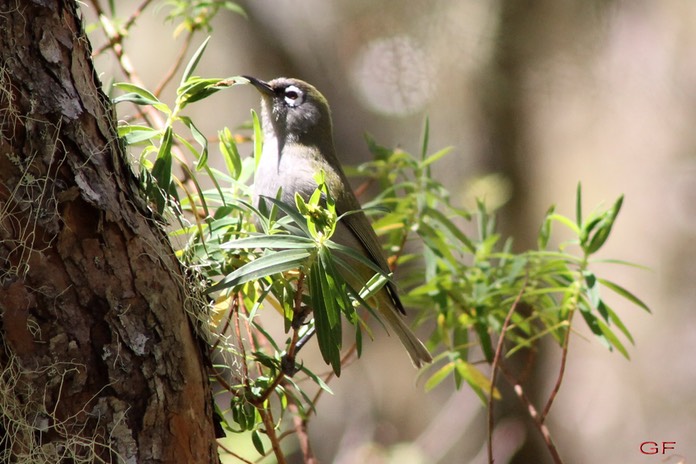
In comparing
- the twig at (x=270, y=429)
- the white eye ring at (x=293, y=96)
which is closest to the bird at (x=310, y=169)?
the white eye ring at (x=293, y=96)

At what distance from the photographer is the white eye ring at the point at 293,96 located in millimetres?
2779

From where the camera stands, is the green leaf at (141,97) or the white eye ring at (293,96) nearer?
the green leaf at (141,97)

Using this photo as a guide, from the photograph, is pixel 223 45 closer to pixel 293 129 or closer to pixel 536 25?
pixel 536 25

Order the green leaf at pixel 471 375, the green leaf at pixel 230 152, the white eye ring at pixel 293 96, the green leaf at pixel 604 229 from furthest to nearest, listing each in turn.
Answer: the white eye ring at pixel 293 96 < the green leaf at pixel 471 375 < the green leaf at pixel 604 229 < the green leaf at pixel 230 152

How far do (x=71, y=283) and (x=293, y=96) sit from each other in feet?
5.22

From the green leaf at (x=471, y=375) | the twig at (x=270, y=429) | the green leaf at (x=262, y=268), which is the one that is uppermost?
the green leaf at (x=262, y=268)

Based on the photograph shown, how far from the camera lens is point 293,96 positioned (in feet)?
9.18

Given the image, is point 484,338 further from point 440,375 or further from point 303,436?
point 303,436

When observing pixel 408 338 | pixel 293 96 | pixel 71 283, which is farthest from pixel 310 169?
pixel 71 283

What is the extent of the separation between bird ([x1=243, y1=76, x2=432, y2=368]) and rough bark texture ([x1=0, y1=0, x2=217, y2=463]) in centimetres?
71

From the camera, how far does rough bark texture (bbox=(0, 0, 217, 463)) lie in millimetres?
1325

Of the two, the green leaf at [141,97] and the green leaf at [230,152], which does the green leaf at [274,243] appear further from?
the green leaf at [230,152]

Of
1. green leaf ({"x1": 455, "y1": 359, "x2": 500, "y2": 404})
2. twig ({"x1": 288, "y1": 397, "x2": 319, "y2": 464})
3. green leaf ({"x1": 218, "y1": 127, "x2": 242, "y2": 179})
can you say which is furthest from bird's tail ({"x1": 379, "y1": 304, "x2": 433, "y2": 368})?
green leaf ({"x1": 218, "y1": 127, "x2": 242, "y2": 179})

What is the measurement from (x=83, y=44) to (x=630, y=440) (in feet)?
14.3
